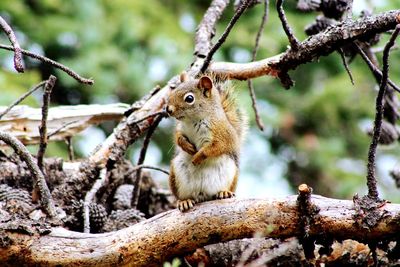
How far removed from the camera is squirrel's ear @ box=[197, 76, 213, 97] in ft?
13.2

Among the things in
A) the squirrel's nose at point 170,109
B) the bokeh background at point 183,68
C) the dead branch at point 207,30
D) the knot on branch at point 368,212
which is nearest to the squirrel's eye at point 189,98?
the squirrel's nose at point 170,109

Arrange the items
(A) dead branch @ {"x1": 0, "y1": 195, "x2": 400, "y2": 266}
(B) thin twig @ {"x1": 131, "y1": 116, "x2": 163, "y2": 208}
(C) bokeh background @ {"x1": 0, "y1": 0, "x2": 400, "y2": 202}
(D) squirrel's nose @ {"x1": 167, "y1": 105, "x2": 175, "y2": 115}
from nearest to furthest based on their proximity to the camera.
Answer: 1. (A) dead branch @ {"x1": 0, "y1": 195, "x2": 400, "y2": 266}
2. (D) squirrel's nose @ {"x1": 167, "y1": 105, "x2": 175, "y2": 115}
3. (B) thin twig @ {"x1": 131, "y1": 116, "x2": 163, "y2": 208}
4. (C) bokeh background @ {"x1": 0, "y1": 0, "x2": 400, "y2": 202}

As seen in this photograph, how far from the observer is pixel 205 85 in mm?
4070

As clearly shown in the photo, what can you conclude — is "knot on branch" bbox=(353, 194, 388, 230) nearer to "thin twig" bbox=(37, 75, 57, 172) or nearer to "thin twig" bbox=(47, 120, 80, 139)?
"thin twig" bbox=(37, 75, 57, 172)

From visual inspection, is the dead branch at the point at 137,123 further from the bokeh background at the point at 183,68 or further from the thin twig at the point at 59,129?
the bokeh background at the point at 183,68

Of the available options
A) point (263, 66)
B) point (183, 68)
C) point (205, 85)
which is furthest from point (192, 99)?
point (183, 68)

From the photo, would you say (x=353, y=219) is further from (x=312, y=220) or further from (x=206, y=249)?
(x=206, y=249)

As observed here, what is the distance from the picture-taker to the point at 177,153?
4.01 m

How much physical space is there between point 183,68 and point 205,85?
9.86 feet

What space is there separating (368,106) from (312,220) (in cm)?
496

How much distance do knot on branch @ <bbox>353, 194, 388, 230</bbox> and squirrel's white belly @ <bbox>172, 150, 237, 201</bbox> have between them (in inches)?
32.4

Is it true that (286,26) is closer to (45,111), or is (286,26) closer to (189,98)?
(189,98)

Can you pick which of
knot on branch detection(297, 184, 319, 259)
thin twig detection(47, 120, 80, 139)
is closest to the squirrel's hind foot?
knot on branch detection(297, 184, 319, 259)

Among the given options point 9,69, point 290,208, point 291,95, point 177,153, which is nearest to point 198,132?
point 177,153
